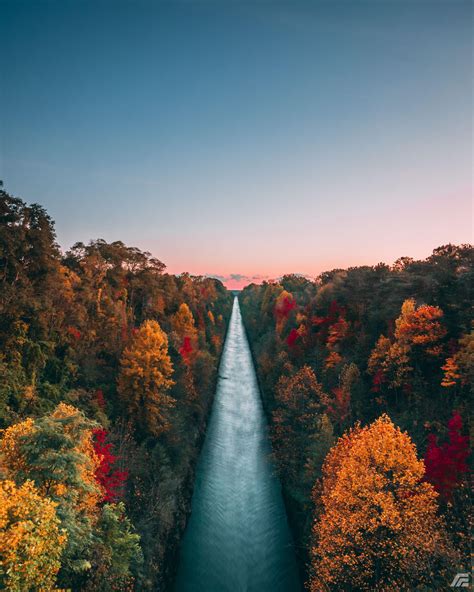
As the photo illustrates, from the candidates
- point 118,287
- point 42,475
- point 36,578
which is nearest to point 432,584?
point 36,578

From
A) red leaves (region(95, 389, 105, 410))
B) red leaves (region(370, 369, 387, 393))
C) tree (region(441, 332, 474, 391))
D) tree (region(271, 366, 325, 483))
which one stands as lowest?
tree (region(271, 366, 325, 483))

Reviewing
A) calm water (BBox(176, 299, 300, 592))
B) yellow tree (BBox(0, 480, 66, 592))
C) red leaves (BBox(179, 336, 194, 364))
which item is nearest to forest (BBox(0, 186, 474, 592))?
yellow tree (BBox(0, 480, 66, 592))

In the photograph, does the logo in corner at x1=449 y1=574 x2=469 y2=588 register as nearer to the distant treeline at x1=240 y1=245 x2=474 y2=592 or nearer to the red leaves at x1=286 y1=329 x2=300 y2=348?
the distant treeline at x1=240 y1=245 x2=474 y2=592

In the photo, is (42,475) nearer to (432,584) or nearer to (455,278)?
(432,584)

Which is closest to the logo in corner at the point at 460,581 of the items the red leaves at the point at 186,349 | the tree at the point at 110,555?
the tree at the point at 110,555

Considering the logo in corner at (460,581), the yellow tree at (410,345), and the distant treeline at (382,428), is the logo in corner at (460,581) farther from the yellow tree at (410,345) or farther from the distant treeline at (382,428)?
the yellow tree at (410,345)

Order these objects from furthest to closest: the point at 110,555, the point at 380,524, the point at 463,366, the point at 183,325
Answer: the point at 183,325
the point at 463,366
the point at 380,524
the point at 110,555

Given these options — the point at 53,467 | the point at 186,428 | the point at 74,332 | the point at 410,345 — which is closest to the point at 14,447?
the point at 53,467

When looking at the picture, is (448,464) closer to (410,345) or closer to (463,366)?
(463,366)
